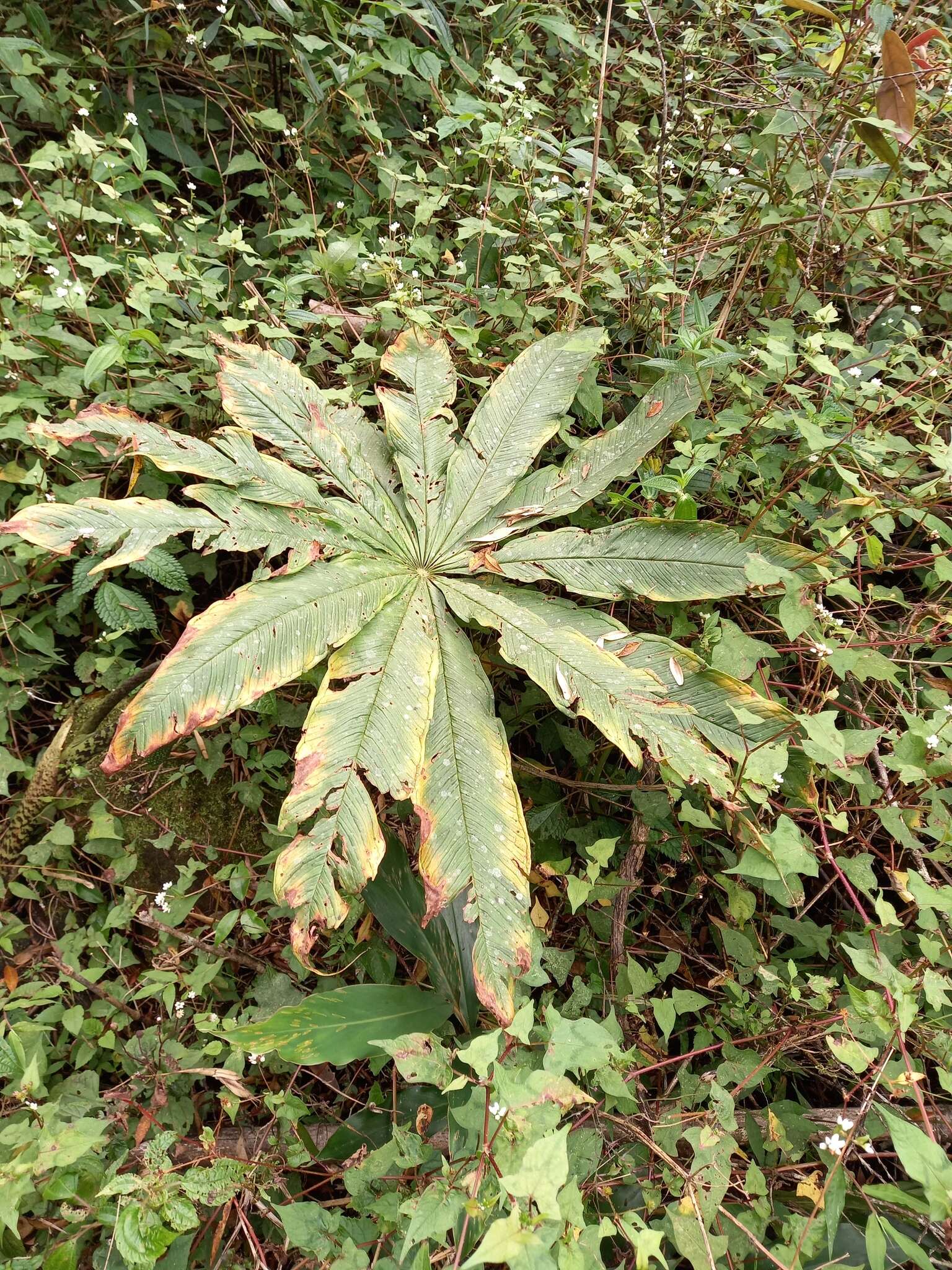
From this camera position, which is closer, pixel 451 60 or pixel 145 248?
pixel 145 248

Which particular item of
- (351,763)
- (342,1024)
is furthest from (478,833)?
(342,1024)

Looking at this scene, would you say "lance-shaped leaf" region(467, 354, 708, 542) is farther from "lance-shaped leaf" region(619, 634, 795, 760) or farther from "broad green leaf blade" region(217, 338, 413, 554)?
"lance-shaped leaf" region(619, 634, 795, 760)

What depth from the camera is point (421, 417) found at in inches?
75.0

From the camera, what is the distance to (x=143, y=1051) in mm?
1757

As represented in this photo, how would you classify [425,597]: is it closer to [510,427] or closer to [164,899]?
[510,427]

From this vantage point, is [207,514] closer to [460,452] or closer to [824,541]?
[460,452]

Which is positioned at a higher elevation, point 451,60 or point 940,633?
point 451,60

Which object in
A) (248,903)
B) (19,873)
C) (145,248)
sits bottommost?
(19,873)

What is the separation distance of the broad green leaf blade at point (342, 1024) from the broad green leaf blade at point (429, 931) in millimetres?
45

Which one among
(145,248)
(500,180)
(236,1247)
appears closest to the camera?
(236,1247)

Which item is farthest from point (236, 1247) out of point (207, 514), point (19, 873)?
point (207, 514)

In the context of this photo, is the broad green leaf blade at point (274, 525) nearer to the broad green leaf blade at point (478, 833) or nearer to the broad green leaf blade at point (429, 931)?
the broad green leaf blade at point (478, 833)

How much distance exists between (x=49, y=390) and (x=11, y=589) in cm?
57

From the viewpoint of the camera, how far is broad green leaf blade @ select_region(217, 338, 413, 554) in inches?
70.6
